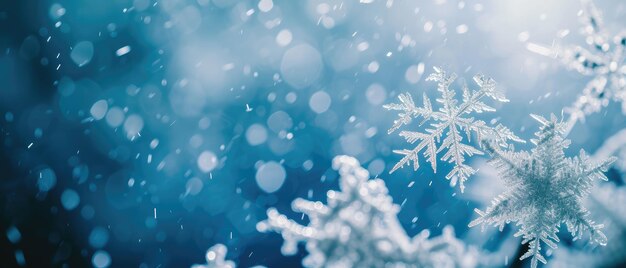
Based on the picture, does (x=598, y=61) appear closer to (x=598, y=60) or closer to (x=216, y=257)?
(x=598, y=60)

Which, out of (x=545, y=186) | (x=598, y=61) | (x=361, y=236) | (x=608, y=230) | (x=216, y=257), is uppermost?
(x=598, y=61)

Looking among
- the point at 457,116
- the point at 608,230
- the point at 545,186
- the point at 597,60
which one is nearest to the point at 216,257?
the point at 457,116

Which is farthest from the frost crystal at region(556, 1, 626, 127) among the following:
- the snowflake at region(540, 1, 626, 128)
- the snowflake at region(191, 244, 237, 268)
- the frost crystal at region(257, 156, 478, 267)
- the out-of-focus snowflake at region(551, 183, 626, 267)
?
the snowflake at region(191, 244, 237, 268)

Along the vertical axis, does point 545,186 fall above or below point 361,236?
above

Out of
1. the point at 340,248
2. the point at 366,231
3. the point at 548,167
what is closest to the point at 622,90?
the point at 548,167

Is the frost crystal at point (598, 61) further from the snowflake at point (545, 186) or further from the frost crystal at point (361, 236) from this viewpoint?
the frost crystal at point (361, 236)

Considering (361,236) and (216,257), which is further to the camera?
(216,257)

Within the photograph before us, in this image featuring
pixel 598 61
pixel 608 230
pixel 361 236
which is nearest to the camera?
pixel 361 236

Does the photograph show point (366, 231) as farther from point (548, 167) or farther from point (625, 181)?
point (625, 181)
